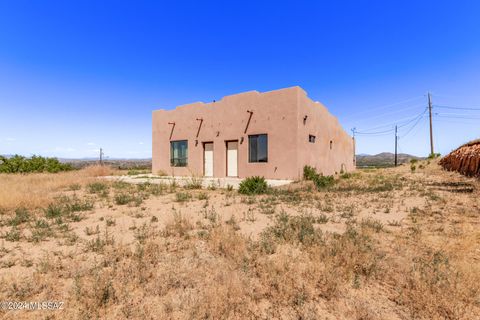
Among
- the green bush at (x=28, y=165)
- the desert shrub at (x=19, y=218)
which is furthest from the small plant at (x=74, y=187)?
the green bush at (x=28, y=165)

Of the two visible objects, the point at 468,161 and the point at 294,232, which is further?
the point at 468,161

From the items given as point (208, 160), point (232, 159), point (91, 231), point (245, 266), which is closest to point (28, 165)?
point (208, 160)

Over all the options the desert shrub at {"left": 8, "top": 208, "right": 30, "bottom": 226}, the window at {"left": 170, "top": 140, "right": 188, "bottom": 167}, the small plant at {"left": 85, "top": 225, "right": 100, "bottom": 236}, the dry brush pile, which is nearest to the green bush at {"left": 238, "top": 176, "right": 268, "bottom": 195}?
the small plant at {"left": 85, "top": 225, "right": 100, "bottom": 236}

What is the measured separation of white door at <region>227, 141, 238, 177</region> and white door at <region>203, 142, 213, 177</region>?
4.86 ft

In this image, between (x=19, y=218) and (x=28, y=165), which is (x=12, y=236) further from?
(x=28, y=165)

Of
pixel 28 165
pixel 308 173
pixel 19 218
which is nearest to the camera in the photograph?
pixel 19 218

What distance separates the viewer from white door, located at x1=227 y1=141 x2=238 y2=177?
593 inches

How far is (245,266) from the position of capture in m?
3.20

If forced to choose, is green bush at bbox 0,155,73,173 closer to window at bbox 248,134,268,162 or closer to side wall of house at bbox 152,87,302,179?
side wall of house at bbox 152,87,302,179

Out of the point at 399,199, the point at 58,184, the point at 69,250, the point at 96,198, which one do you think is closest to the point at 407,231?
the point at 399,199

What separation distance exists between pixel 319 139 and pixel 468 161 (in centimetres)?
915

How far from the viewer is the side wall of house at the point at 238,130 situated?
1320cm

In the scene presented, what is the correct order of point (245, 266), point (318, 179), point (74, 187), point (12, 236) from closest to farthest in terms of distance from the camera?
point (245, 266)
point (12, 236)
point (74, 187)
point (318, 179)

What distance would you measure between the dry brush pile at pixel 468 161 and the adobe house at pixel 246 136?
27.4 feet
